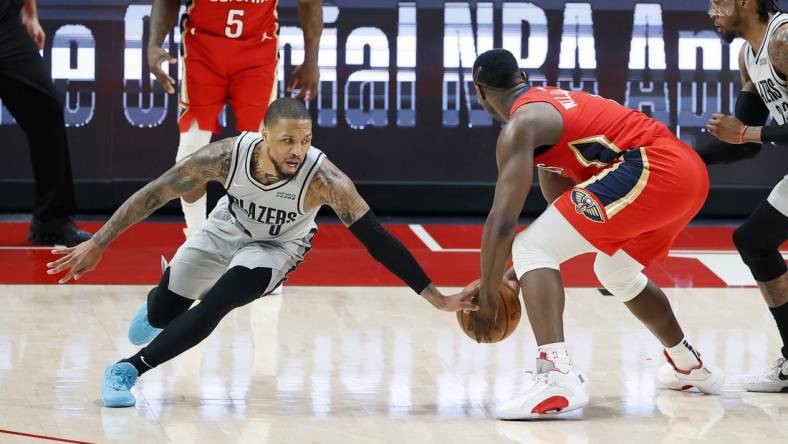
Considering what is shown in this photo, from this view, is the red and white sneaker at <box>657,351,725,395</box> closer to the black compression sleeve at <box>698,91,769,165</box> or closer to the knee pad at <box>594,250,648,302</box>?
the knee pad at <box>594,250,648,302</box>

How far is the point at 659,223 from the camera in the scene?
5.64 metres

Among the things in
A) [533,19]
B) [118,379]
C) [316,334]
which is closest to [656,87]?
[533,19]

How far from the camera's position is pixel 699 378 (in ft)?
19.5

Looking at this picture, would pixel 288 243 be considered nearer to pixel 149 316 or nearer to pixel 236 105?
pixel 149 316

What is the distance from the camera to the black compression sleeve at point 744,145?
6297 mm

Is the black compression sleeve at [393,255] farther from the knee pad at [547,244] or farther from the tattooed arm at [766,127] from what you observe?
the tattooed arm at [766,127]

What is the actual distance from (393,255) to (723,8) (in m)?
1.81

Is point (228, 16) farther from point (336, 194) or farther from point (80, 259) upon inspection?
point (80, 259)

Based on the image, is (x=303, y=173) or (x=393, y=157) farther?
(x=393, y=157)

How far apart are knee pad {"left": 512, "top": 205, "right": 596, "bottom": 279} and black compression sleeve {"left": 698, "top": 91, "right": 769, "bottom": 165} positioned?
1.02 m

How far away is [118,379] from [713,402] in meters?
2.39

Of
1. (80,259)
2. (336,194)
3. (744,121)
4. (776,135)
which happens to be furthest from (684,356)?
(80,259)

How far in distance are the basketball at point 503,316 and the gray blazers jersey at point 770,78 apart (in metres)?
1.35

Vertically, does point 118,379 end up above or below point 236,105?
below
